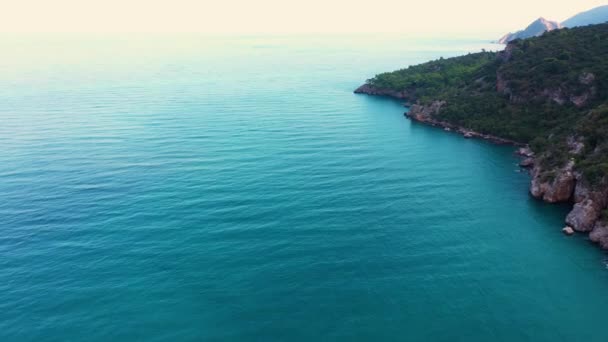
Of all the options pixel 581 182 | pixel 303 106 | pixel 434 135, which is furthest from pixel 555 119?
pixel 303 106

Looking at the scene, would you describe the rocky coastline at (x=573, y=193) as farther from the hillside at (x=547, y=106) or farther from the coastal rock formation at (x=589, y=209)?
the hillside at (x=547, y=106)

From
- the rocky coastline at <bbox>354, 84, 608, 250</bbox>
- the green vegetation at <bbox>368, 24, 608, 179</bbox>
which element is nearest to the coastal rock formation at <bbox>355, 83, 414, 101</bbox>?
the green vegetation at <bbox>368, 24, 608, 179</bbox>

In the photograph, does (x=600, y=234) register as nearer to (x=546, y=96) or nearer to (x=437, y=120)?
(x=546, y=96)

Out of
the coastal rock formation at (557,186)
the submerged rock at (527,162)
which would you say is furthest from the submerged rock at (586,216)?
the submerged rock at (527,162)

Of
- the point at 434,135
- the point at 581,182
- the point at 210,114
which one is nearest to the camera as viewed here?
→ the point at 581,182

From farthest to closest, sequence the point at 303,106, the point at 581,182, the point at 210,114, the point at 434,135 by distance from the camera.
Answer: the point at 303,106
the point at 210,114
the point at 434,135
the point at 581,182

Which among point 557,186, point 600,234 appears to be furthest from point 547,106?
point 600,234

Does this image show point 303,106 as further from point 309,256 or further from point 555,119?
point 309,256
